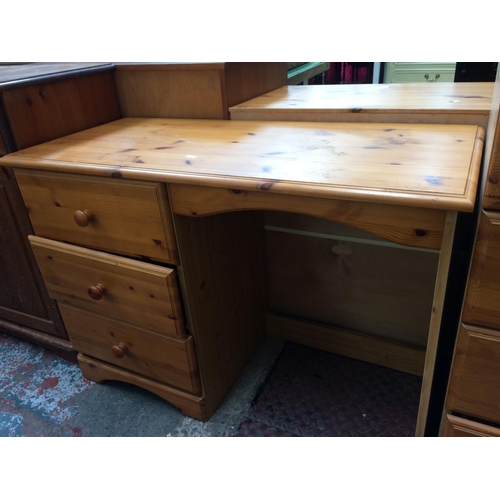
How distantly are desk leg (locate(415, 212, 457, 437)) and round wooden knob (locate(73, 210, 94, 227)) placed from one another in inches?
31.4

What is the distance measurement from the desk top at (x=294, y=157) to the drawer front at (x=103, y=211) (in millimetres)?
40

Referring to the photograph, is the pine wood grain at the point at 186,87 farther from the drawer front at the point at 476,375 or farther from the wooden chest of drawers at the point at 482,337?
the drawer front at the point at 476,375

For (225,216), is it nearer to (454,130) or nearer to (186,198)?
(186,198)

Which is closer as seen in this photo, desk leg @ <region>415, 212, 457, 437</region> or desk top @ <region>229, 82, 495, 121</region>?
desk leg @ <region>415, 212, 457, 437</region>

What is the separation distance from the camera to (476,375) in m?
0.77

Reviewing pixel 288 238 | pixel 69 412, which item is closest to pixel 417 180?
pixel 288 238

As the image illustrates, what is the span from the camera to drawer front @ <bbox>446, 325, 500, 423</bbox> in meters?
0.74

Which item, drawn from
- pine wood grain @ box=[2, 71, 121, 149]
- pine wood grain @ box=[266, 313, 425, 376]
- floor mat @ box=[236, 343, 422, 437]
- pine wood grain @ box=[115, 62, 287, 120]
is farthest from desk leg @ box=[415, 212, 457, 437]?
pine wood grain @ box=[2, 71, 121, 149]

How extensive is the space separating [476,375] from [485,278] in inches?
8.1

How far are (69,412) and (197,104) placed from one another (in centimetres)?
104

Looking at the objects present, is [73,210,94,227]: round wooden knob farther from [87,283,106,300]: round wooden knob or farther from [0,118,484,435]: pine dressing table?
[87,283,106,300]: round wooden knob

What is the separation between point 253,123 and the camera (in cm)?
116

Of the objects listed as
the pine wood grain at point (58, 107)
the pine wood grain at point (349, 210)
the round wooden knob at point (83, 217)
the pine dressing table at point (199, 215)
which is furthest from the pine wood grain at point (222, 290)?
the pine wood grain at point (58, 107)

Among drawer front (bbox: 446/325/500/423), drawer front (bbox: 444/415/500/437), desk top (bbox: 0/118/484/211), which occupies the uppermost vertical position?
desk top (bbox: 0/118/484/211)
